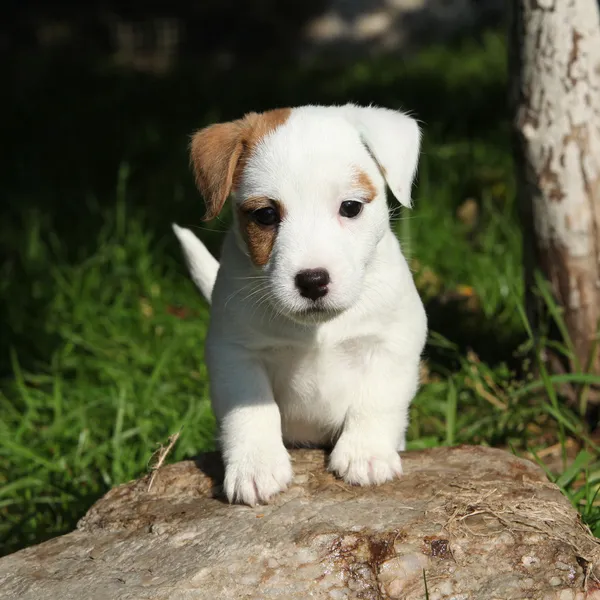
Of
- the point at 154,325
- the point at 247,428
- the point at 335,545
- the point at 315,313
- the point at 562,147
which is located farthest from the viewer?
the point at 154,325

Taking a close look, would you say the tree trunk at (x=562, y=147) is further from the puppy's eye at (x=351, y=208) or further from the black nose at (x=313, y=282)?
the black nose at (x=313, y=282)

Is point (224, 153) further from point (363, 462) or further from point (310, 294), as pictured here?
point (363, 462)

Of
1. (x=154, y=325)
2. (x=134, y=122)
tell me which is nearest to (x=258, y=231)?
(x=154, y=325)

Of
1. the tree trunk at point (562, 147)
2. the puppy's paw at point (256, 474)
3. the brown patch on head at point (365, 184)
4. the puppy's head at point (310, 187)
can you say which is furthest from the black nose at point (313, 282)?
the tree trunk at point (562, 147)

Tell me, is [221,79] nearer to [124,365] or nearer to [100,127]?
[100,127]

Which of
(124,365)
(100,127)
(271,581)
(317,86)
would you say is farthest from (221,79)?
Answer: (271,581)

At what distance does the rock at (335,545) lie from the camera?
2.87 meters

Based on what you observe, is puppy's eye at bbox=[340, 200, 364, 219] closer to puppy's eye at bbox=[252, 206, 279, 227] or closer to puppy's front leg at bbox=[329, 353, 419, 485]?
puppy's eye at bbox=[252, 206, 279, 227]

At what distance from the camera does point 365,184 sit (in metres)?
3.38

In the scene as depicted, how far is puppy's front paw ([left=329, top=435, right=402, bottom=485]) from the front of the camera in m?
3.40

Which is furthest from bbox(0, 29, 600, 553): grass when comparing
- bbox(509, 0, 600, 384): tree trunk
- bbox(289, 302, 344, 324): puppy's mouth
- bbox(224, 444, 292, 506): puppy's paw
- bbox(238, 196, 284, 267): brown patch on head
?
bbox(238, 196, 284, 267): brown patch on head

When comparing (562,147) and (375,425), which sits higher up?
(562,147)

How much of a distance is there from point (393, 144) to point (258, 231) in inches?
23.7

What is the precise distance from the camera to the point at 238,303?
140 inches
